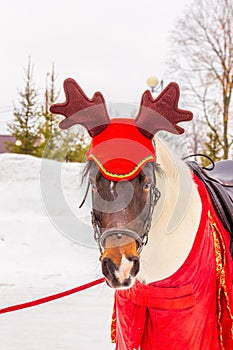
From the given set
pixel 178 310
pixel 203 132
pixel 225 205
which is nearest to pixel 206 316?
pixel 178 310

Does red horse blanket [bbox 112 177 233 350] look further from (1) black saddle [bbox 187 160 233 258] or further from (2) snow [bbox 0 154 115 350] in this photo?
(2) snow [bbox 0 154 115 350]

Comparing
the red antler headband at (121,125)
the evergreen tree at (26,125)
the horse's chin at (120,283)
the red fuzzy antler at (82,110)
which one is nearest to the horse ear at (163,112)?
the red antler headband at (121,125)

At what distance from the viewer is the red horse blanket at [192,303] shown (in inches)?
77.8

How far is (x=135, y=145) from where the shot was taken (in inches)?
68.7

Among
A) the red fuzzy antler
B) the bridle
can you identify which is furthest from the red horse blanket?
the red fuzzy antler

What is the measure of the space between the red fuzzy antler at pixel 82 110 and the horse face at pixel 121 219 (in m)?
0.18

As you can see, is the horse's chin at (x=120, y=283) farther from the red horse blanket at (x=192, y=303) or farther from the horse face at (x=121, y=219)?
the red horse blanket at (x=192, y=303)

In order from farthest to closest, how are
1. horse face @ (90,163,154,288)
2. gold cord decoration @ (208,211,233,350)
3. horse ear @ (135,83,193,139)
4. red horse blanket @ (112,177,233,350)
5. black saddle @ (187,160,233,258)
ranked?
black saddle @ (187,160,233,258) < gold cord decoration @ (208,211,233,350) < red horse blanket @ (112,177,233,350) < horse ear @ (135,83,193,139) < horse face @ (90,163,154,288)

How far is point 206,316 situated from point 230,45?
11760 millimetres

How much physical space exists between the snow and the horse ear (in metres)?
0.37

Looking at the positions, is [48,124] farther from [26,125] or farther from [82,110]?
[82,110]

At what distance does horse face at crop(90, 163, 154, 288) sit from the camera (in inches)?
65.4

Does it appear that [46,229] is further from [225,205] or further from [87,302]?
[225,205]

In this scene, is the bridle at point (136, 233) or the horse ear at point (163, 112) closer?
the bridle at point (136, 233)
